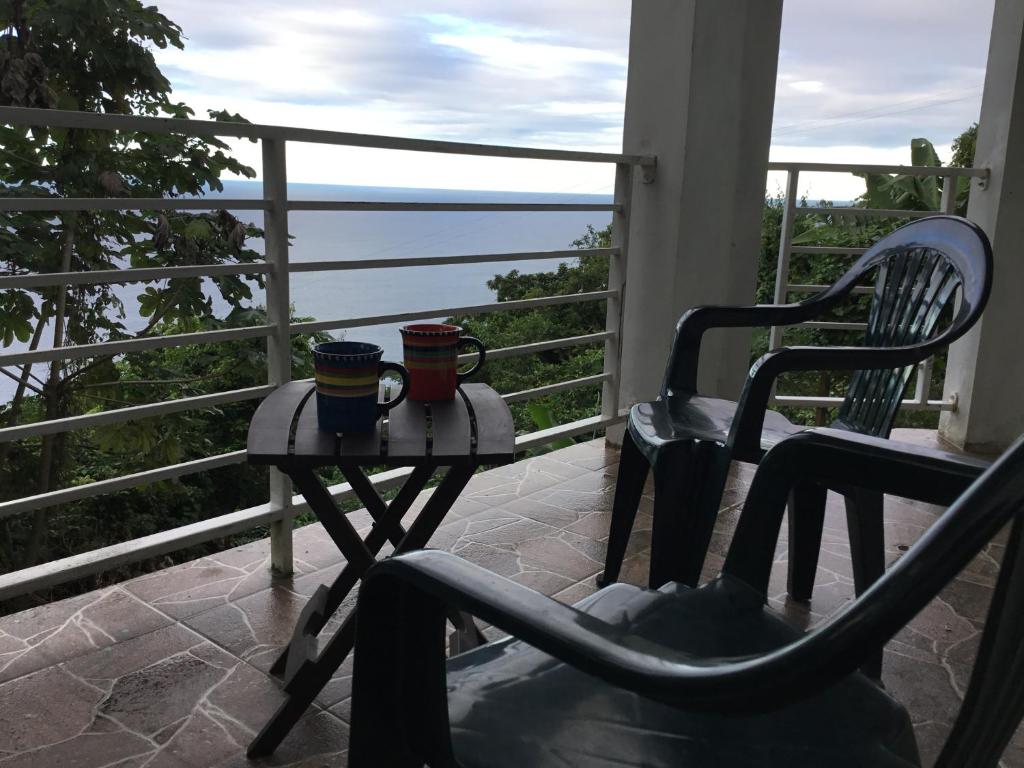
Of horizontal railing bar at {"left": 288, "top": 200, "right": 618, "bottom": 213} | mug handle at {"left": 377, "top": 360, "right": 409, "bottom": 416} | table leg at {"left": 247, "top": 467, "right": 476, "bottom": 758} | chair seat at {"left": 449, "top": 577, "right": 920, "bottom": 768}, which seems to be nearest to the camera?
chair seat at {"left": 449, "top": 577, "right": 920, "bottom": 768}

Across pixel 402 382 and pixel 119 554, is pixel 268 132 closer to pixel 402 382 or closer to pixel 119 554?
pixel 402 382

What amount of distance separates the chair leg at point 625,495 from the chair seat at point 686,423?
0.15 meters

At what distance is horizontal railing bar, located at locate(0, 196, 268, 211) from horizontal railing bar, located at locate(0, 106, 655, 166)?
18cm

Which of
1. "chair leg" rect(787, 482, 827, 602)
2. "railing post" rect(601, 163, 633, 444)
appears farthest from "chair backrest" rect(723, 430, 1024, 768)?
"railing post" rect(601, 163, 633, 444)

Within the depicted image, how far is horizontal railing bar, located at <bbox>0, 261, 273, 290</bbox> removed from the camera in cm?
206

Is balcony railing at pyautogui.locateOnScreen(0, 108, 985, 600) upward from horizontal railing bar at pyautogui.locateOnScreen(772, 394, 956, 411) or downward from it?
upward

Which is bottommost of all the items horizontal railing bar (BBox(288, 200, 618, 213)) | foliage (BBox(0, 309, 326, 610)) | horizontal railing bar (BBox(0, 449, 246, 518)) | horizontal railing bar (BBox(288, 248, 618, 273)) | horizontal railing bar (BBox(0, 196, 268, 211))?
foliage (BBox(0, 309, 326, 610))

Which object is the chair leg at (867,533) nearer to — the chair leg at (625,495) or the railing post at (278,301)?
the chair leg at (625,495)

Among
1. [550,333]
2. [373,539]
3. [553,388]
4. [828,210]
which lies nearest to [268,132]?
[373,539]

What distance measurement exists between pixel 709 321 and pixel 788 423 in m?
0.36

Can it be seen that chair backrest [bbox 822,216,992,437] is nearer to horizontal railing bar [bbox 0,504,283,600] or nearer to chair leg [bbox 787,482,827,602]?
chair leg [bbox 787,482,827,602]

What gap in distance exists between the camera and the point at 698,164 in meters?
3.66

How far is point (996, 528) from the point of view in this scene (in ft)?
2.29

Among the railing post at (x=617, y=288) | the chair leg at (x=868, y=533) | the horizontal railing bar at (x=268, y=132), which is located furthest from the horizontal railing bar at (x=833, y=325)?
the horizontal railing bar at (x=268, y=132)
